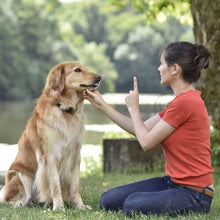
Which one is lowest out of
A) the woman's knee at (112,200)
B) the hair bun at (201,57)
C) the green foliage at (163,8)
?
the woman's knee at (112,200)

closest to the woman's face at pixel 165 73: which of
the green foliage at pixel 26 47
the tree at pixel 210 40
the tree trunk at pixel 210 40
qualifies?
the tree at pixel 210 40

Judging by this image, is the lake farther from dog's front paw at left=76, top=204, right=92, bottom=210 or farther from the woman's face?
the woman's face

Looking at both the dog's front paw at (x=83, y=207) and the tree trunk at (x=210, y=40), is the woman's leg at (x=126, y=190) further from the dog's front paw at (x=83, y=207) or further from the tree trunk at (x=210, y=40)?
the tree trunk at (x=210, y=40)

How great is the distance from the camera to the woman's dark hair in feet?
11.6

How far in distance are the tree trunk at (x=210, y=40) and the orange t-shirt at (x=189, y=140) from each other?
4249mm

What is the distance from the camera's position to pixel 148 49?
7525cm

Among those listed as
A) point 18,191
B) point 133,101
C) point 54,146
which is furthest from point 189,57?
point 18,191

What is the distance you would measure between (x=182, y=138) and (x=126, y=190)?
2.79 ft

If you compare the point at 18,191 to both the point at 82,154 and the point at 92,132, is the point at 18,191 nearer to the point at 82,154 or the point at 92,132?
the point at 82,154

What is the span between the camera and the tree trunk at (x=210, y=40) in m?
7.49

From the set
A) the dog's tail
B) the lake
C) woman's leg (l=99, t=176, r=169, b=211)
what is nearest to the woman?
woman's leg (l=99, t=176, r=169, b=211)

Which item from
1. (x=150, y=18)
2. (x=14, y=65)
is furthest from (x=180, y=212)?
(x=14, y=65)

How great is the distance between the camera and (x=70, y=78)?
454 centimetres

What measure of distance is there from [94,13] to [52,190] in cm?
9830
